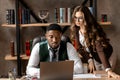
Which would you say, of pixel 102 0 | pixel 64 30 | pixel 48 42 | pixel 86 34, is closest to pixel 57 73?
pixel 48 42

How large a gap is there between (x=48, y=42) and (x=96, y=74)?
631 mm

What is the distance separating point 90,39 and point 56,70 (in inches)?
39.9

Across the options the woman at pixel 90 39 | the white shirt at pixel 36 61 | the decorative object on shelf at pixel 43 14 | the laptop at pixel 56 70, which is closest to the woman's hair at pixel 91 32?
the woman at pixel 90 39

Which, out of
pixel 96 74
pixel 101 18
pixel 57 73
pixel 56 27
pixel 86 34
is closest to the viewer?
pixel 57 73

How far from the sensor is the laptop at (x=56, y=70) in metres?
2.09

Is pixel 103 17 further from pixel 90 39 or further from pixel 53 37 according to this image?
pixel 53 37

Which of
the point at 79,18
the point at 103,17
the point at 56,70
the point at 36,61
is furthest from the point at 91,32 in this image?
the point at 103,17

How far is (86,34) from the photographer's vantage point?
305 centimetres

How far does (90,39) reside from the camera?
9.94 ft

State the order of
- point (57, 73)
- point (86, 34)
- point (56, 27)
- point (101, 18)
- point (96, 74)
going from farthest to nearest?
point (101, 18) < point (86, 34) < point (56, 27) < point (96, 74) < point (57, 73)

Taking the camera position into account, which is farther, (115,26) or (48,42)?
(115,26)

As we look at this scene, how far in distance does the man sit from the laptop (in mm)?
621

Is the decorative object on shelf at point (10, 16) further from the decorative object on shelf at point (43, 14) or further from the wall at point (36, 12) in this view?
the decorative object on shelf at point (43, 14)

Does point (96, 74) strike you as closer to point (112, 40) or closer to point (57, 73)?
point (57, 73)
